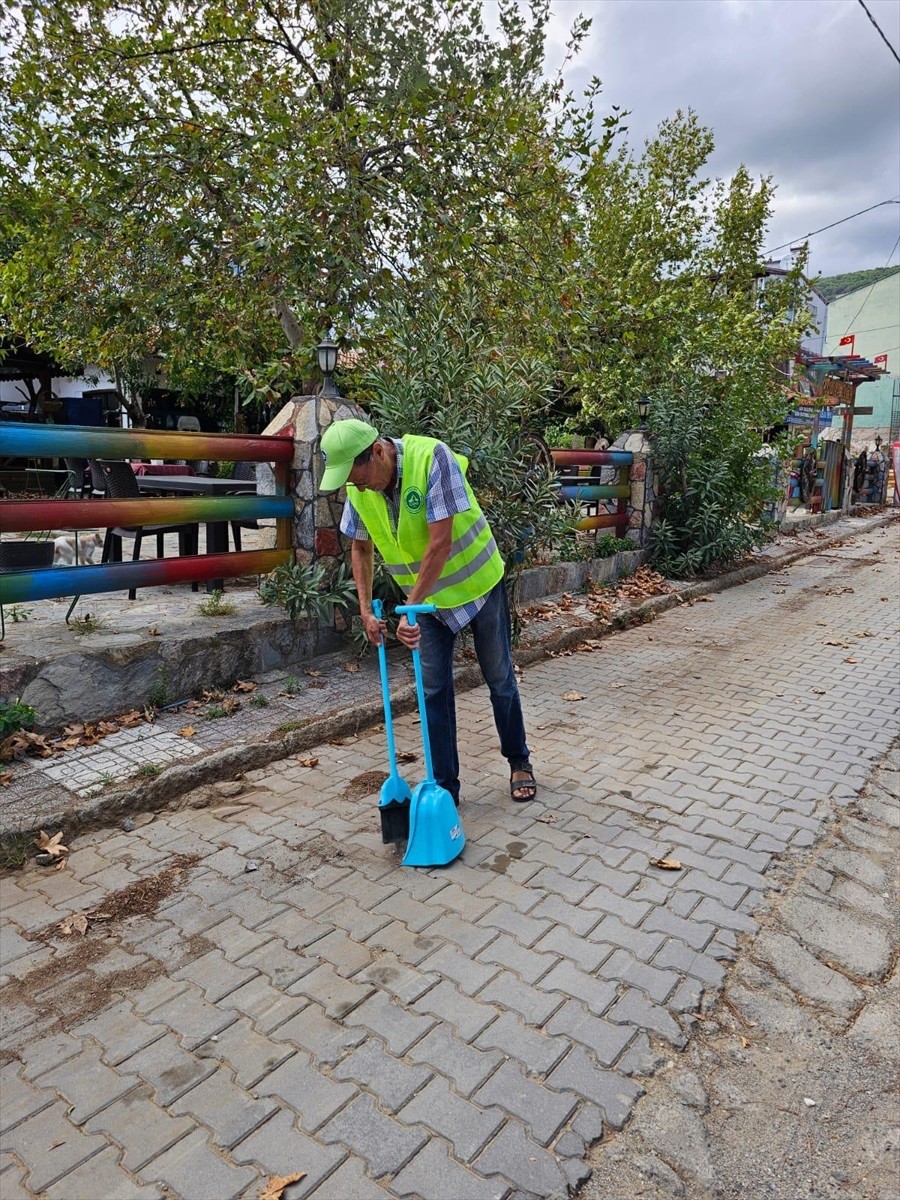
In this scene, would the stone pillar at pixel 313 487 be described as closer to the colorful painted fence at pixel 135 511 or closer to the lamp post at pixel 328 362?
the colorful painted fence at pixel 135 511

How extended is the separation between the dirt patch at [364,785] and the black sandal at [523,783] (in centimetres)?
67

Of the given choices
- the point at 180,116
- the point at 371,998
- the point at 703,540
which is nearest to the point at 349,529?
the point at 371,998

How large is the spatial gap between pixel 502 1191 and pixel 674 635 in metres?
6.45

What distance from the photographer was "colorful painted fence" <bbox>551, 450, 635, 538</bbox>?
887 cm

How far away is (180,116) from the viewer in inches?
291

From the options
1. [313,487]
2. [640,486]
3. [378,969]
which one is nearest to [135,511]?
[313,487]

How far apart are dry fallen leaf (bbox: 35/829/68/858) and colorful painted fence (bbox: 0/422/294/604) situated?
47.1 inches

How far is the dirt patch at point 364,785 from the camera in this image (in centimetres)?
408

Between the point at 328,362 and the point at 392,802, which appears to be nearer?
the point at 392,802

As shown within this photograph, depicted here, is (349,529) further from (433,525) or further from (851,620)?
(851,620)

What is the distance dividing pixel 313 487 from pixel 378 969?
3.59m

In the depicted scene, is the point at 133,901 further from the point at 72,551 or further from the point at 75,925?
the point at 72,551

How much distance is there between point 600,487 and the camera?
9.61 m

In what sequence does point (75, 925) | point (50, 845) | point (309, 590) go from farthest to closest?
point (309, 590) → point (50, 845) → point (75, 925)
